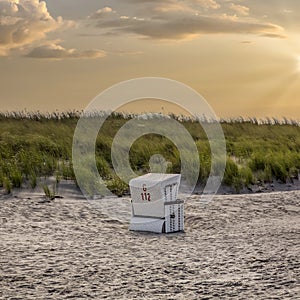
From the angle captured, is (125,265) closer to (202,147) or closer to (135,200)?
(135,200)

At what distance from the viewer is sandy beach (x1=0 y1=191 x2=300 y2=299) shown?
6137 mm

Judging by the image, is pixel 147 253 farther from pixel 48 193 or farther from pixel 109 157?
pixel 109 157

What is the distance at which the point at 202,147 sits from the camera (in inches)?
614

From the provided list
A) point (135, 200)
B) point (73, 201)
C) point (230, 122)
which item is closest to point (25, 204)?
point (73, 201)

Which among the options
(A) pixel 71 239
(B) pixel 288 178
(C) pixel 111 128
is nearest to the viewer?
(A) pixel 71 239

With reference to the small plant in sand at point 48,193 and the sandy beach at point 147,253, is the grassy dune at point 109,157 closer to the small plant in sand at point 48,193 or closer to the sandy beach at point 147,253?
the small plant in sand at point 48,193

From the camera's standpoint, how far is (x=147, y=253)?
25.1 feet

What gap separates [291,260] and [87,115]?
16.2 metres

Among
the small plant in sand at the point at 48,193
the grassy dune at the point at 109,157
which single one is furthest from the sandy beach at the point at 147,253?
the grassy dune at the point at 109,157

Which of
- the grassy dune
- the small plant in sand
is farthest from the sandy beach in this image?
the grassy dune

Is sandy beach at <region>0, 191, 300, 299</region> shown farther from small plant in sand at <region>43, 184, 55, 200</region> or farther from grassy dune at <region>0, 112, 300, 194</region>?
grassy dune at <region>0, 112, 300, 194</region>

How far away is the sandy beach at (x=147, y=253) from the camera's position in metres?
6.14

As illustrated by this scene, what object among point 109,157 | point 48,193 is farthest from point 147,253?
point 109,157

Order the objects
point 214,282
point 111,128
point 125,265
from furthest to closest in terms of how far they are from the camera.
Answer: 1. point 111,128
2. point 125,265
3. point 214,282
